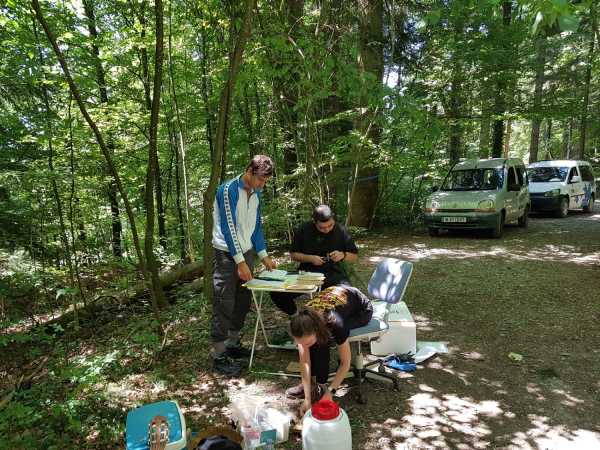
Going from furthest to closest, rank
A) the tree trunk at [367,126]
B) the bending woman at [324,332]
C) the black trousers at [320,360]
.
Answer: the tree trunk at [367,126], the black trousers at [320,360], the bending woman at [324,332]

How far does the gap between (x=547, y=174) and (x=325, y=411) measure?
13744 millimetres

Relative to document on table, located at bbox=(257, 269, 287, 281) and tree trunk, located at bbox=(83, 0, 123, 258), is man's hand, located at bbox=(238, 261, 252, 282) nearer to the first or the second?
document on table, located at bbox=(257, 269, 287, 281)

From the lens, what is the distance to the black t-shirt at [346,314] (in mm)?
2783

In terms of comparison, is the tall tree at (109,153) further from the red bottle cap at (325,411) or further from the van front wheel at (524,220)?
the van front wheel at (524,220)

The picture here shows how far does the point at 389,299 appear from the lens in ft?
12.3

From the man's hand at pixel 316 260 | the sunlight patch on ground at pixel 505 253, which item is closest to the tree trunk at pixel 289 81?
the man's hand at pixel 316 260

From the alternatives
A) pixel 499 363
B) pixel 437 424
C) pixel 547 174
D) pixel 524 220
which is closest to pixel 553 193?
pixel 547 174

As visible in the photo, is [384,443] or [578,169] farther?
[578,169]

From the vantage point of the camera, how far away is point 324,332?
2.67m

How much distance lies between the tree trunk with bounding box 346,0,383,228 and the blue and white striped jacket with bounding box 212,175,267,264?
11.0ft

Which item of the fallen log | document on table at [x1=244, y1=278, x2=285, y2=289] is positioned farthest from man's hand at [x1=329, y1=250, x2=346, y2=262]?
the fallen log

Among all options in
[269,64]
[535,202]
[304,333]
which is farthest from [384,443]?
[535,202]

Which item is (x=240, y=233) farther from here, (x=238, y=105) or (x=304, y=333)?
(x=238, y=105)

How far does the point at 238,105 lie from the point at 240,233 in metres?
7.58
